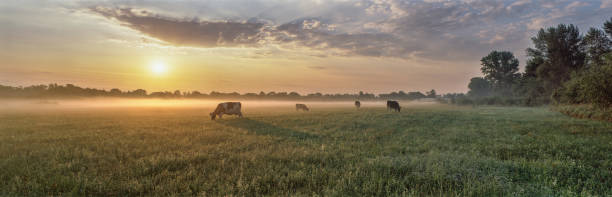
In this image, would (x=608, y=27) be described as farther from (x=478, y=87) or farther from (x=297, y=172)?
(x=478, y=87)

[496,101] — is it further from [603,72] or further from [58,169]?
[58,169]

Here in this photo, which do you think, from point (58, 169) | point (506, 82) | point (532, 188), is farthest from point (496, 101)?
point (58, 169)

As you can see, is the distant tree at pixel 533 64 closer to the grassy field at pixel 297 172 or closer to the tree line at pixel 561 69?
the tree line at pixel 561 69

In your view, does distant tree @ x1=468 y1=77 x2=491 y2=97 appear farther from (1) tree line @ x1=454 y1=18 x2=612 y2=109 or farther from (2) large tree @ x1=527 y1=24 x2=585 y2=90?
(2) large tree @ x1=527 y1=24 x2=585 y2=90

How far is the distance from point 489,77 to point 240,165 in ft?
305

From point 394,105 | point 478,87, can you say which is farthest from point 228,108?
point 478,87

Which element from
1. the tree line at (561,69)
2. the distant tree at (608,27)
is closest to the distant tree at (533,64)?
the tree line at (561,69)

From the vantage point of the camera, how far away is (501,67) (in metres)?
73.4

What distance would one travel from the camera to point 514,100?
184ft

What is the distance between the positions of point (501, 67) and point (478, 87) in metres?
82.2

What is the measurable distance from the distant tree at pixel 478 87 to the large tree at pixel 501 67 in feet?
247

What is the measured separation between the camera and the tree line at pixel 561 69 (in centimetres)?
1339

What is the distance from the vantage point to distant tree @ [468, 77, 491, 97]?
14000 centimetres

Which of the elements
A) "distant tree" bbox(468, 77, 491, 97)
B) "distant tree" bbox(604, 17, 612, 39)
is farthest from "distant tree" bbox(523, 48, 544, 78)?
"distant tree" bbox(468, 77, 491, 97)
